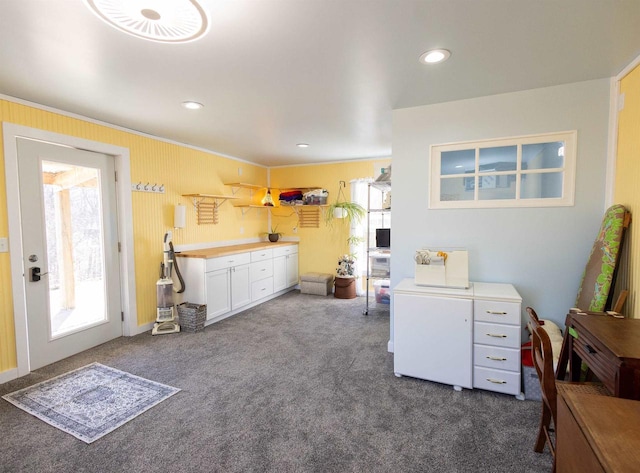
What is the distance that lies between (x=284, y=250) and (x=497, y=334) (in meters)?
3.83

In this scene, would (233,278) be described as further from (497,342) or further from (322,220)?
→ (497,342)

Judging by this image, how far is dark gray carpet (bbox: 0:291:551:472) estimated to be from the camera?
1.73 meters

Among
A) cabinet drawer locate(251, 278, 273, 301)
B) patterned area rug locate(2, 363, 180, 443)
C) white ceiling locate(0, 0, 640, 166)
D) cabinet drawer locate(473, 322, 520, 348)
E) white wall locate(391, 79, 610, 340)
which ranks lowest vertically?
patterned area rug locate(2, 363, 180, 443)

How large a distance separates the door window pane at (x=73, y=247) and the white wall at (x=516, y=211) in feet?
10.6

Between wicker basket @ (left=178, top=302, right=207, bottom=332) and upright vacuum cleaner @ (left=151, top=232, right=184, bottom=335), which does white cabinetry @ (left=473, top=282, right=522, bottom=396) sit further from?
upright vacuum cleaner @ (left=151, top=232, right=184, bottom=335)

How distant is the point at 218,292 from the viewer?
4.11 metres

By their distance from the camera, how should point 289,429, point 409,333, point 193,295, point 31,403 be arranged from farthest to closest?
1. point 193,295
2. point 409,333
3. point 31,403
4. point 289,429

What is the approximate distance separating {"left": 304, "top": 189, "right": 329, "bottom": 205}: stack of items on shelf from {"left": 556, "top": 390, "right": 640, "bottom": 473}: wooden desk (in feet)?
15.1

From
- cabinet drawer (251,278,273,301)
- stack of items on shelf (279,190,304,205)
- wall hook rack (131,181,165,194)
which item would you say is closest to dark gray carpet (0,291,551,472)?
cabinet drawer (251,278,273,301)

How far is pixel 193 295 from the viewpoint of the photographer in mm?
3979

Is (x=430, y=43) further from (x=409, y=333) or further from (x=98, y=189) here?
(x=98, y=189)

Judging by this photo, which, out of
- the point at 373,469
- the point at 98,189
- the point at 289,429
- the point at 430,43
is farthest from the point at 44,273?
the point at 430,43

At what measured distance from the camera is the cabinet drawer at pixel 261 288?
15.7 feet

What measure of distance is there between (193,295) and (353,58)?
10.9ft
